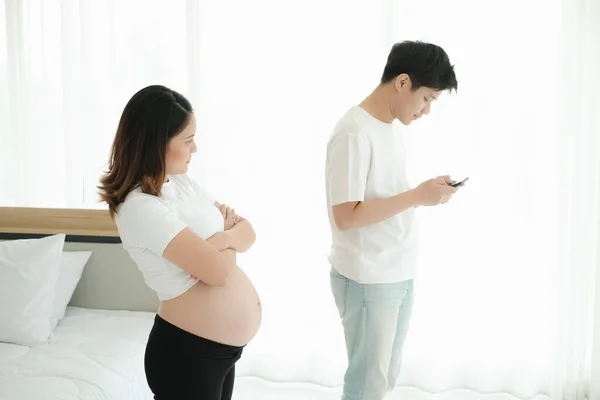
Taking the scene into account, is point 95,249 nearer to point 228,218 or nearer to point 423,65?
point 228,218

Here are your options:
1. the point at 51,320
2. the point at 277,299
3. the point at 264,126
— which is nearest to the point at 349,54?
the point at 264,126

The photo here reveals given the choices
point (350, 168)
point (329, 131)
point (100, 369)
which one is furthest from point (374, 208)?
point (100, 369)

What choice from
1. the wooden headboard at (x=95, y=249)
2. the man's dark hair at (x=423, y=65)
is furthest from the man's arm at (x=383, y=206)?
the wooden headboard at (x=95, y=249)

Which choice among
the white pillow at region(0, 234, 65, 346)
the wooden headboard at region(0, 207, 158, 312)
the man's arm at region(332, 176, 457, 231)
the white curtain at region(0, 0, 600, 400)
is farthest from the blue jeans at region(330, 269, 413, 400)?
the white pillow at region(0, 234, 65, 346)

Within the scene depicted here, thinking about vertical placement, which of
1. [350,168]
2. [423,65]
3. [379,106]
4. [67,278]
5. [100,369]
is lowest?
[100,369]

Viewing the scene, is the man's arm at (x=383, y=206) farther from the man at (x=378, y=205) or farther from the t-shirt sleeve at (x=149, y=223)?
the t-shirt sleeve at (x=149, y=223)

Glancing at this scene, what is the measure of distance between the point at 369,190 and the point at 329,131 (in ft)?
2.89

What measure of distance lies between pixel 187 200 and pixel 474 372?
5.33 feet

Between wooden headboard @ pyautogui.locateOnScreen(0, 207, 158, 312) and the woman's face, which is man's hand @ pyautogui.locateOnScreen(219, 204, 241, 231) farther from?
wooden headboard @ pyautogui.locateOnScreen(0, 207, 158, 312)

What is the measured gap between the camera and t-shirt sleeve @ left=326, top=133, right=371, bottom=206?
5.87 feet

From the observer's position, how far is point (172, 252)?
151cm

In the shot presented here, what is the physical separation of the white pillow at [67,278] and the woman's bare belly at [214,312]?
1151mm

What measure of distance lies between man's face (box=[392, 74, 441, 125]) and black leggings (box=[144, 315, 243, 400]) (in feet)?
2.70

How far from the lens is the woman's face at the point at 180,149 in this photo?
1.59 metres
